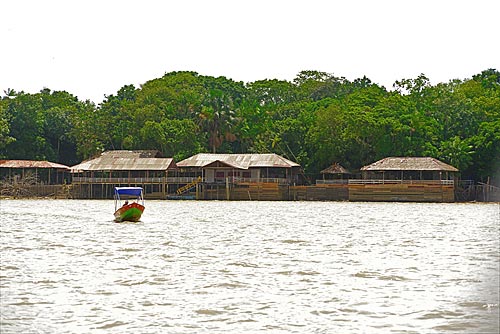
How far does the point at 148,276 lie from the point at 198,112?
6302 centimetres

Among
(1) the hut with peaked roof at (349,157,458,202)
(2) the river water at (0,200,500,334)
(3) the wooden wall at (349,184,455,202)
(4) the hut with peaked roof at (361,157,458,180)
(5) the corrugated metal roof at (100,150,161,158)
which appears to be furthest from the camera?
(5) the corrugated metal roof at (100,150,161,158)

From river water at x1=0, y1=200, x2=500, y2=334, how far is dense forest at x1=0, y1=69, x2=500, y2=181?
A: 3716 centimetres

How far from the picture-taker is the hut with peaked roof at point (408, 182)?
2453 inches

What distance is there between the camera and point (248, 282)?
1680 centimetres

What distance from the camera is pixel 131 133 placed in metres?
79.0

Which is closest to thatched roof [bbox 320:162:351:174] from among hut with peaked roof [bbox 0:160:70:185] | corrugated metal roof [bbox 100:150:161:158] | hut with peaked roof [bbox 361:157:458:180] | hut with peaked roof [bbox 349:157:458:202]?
hut with peaked roof [bbox 361:157:458:180]

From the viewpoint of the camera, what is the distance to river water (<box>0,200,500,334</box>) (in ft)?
41.5

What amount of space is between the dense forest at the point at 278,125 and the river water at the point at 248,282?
1463 inches

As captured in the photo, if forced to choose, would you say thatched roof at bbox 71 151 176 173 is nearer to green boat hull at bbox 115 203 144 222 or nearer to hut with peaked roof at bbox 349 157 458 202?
hut with peaked roof at bbox 349 157 458 202

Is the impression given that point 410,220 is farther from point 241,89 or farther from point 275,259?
point 241,89

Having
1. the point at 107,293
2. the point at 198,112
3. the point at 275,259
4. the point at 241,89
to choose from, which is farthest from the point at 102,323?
the point at 241,89

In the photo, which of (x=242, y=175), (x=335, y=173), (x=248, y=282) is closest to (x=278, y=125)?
(x=242, y=175)

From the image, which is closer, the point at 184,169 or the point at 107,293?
the point at 107,293

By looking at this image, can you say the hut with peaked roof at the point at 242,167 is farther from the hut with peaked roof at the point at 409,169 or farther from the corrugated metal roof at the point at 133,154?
the hut with peaked roof at the point at 409,169
